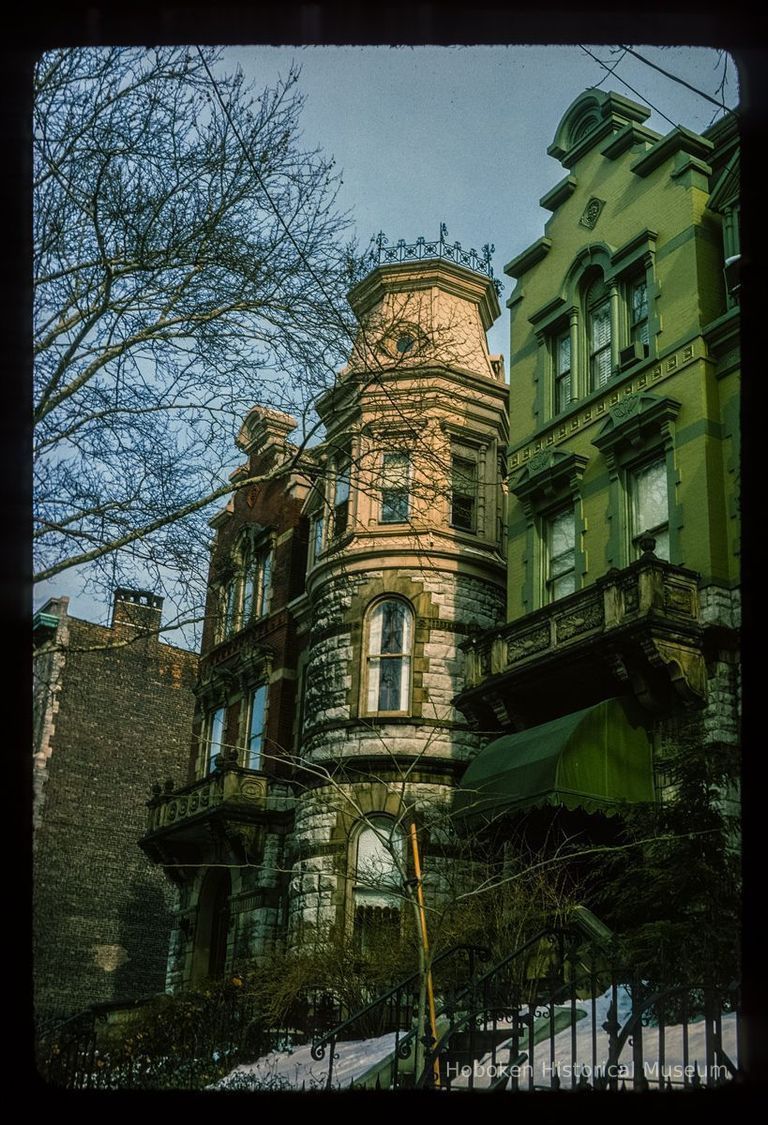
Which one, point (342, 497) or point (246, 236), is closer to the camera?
point (246, 236)

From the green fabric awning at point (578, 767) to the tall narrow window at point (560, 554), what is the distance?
365 centimetres

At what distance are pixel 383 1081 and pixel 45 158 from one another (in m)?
9.31

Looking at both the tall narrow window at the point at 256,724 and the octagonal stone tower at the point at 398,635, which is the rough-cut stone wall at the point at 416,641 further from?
the tall narrow window at the point at 256,724

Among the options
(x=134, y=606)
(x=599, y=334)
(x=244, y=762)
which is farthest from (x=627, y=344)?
(x=244, y=762)

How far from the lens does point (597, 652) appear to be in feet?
60.8

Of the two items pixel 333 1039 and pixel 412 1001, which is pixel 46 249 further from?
pixel 412 1001

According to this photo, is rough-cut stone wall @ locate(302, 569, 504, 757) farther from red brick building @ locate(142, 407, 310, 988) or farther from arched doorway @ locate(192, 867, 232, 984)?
arched doorway @ locate(192, 867, 232, 984)

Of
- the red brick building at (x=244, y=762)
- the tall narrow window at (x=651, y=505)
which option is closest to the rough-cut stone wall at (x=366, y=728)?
the red brick building at (x=244, y=762)

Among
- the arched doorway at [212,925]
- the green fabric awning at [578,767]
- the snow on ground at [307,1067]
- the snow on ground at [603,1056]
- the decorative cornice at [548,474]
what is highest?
the decorative cornice at [548,474]

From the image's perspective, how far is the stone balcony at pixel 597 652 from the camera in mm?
17609

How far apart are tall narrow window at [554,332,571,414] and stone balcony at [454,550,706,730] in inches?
195

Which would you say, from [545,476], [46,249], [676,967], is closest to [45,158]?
[46,249]

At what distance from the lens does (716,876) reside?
13164mm

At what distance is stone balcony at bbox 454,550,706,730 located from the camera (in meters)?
17.6
